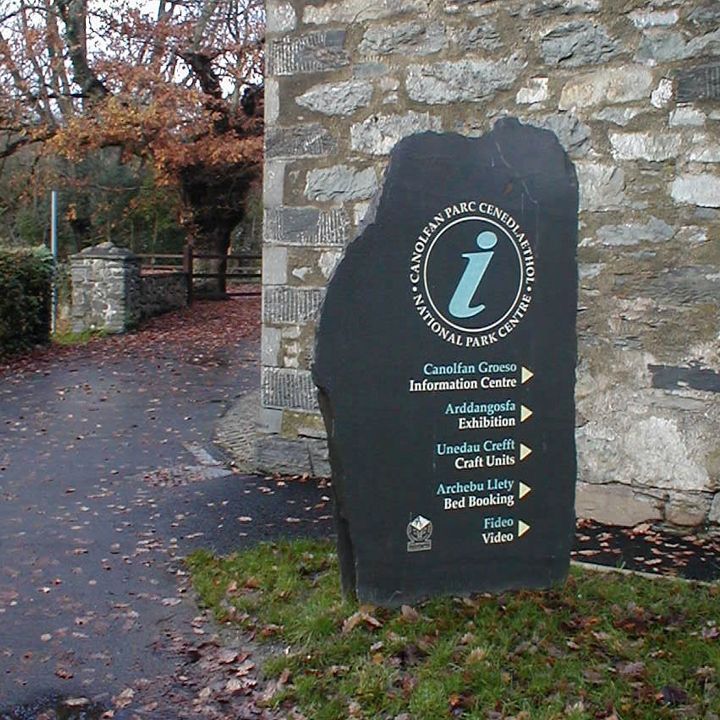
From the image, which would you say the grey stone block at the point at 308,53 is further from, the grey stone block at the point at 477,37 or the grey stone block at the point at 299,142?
the grey stone block at the point at 477,37

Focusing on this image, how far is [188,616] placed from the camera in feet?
15.4

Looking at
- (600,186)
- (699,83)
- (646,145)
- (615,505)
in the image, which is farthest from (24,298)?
(699,83)

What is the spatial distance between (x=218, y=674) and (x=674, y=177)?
3.77 metres

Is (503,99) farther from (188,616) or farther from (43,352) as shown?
(43,352)

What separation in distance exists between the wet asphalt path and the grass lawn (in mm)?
498

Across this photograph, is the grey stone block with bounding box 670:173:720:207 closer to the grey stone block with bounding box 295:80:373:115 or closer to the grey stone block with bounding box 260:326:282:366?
the grey stone block with bounding box 295:80:373:115

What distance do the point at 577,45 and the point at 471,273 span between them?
255 cm

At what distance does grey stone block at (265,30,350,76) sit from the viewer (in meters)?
6.74

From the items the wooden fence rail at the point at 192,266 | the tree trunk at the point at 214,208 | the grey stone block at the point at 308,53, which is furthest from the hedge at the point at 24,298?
the grey stone block at the point at 308,53

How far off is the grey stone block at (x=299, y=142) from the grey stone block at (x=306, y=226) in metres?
0.39

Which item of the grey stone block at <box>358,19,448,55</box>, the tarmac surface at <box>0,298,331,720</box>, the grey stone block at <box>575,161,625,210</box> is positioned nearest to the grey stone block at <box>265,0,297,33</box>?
the grey stone block at <box>358,19,448,55</box>

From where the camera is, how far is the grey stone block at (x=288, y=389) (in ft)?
23.6

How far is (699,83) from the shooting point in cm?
567

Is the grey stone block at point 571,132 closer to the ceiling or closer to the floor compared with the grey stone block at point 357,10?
closer to the floor
